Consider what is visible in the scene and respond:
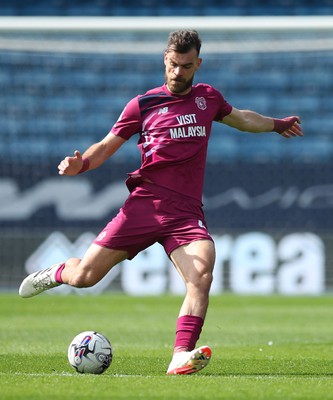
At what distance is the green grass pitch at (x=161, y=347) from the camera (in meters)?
5.74

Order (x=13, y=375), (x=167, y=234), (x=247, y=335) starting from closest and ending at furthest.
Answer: (x=13, y=375) < (x=167, y=234) < (x=247, y=335)

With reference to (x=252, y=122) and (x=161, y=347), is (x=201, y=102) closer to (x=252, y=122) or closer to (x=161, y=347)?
(x=252, y=122)

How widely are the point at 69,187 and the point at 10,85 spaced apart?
83.0 inches

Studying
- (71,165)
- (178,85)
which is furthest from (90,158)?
(178,85)

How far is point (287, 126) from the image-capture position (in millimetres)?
7730

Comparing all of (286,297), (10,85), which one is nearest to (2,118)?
(10,85)

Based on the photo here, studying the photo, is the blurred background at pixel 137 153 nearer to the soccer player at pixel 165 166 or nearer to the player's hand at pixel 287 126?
the player's hand at pixel 287 126

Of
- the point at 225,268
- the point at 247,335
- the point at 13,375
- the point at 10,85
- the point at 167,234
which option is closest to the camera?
the point at 13,375

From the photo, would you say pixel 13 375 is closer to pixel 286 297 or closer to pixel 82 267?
pixel 82 267

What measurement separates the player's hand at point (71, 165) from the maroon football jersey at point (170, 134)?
0.39m

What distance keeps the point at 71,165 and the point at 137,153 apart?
1032cm

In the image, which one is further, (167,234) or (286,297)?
(286,297)

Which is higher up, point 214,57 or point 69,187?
point 214,57

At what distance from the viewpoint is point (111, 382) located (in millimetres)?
6055
